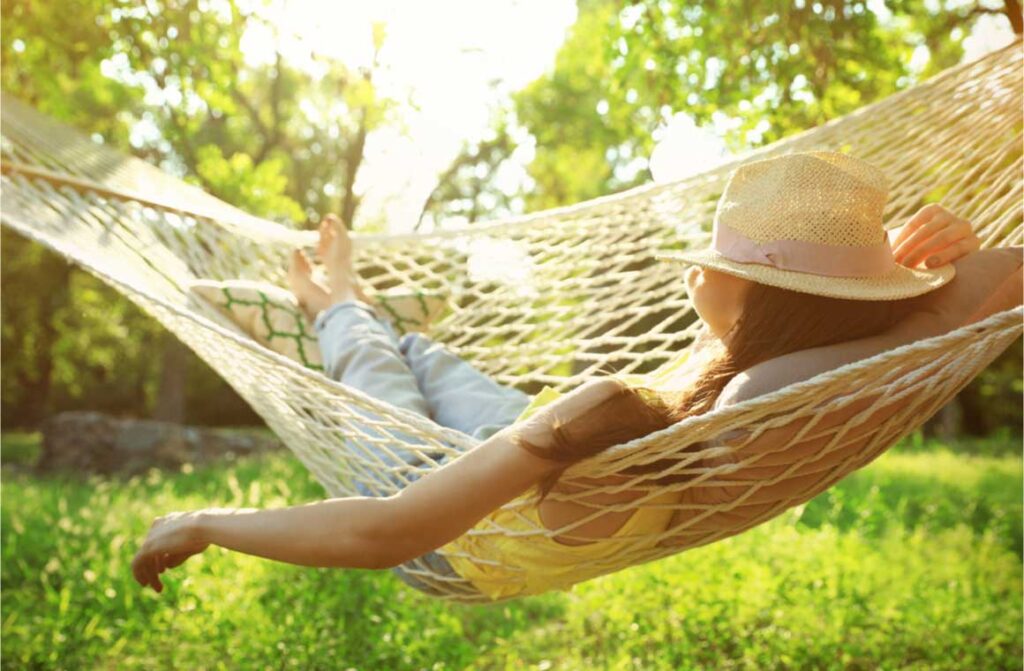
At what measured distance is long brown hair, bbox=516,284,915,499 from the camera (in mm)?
1097

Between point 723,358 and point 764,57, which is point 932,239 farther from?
point 764,57

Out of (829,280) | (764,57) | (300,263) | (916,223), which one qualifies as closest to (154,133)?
(764,57)

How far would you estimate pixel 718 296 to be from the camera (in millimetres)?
1194

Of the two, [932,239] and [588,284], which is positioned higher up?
[588,284]

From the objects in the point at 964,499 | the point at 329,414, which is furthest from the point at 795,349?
the point at 964,499

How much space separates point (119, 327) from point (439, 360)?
10.3m

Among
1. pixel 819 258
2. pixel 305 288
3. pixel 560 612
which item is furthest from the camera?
pixel 560 612

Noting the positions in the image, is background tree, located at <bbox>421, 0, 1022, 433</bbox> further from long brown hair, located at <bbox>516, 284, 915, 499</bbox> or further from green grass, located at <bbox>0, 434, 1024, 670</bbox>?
green grass, located at <bbox>0, 434, 1024, 670</bbox>

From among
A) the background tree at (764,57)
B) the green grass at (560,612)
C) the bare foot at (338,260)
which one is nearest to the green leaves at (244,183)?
the background tree at (764,57)

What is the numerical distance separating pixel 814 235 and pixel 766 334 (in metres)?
0.12

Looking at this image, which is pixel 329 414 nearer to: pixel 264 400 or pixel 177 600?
pixel 264 400

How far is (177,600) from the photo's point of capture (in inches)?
89.7

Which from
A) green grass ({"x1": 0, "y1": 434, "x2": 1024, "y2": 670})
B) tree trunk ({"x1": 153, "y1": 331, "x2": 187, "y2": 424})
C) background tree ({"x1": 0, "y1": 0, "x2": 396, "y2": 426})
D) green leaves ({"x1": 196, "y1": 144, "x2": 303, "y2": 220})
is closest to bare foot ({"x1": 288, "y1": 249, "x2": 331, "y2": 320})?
green grass ({"x1": 0, "y1": 434, "x2": 1024, "y2": 670})

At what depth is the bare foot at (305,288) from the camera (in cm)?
202
